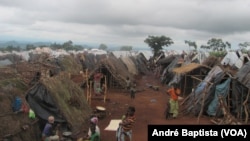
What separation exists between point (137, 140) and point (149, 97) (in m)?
9.48

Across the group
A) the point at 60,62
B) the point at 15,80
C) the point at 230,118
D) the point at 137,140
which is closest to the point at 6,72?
the point at 15,80

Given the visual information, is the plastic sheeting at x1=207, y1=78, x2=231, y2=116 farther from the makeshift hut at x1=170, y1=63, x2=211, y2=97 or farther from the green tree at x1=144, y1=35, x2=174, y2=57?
the green tree at x1=144, y1=35, x2=174, y2=57

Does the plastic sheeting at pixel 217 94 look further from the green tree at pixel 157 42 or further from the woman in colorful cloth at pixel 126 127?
the green tree at pixel 157 42

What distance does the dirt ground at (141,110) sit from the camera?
13.7 meters

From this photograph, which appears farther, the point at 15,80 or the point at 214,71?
the point at 214,71

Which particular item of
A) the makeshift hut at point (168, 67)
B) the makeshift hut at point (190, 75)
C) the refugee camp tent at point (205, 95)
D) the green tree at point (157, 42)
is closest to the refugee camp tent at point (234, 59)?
the makeshift hut at point (168, 67)

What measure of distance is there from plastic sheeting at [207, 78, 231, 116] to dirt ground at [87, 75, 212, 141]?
1.56ft

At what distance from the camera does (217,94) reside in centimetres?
1622

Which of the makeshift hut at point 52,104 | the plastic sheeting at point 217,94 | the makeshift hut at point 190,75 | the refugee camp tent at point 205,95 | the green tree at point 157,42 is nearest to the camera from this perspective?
the makeshift hut at point 52,104

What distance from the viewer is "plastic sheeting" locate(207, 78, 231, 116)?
52.6 feet

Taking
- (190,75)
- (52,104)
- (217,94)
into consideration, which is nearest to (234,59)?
(190,75)

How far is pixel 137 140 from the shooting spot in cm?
1241

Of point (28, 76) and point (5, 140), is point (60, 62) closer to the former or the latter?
point (28, 76)

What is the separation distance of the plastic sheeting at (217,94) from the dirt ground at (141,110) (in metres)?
0.48
